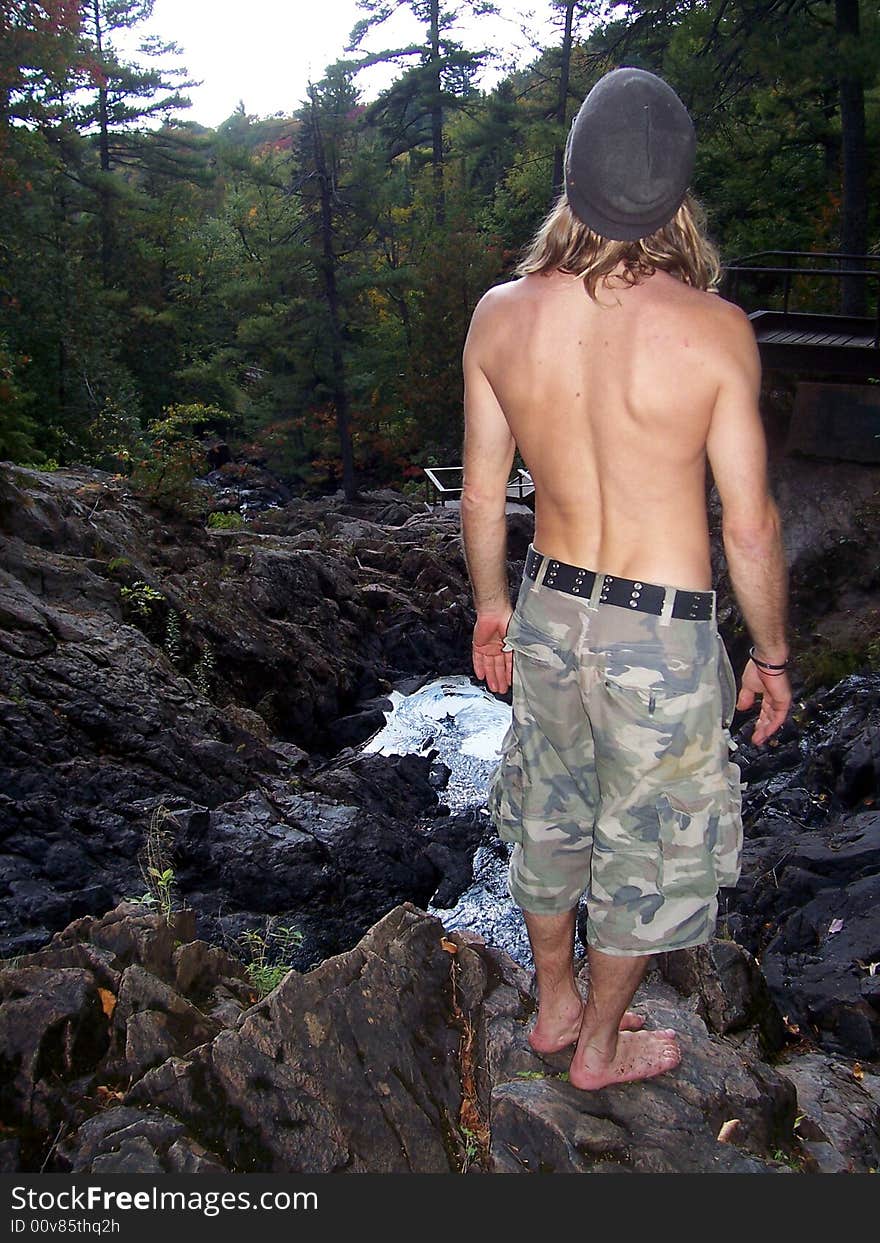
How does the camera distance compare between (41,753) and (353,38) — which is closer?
(41,753)

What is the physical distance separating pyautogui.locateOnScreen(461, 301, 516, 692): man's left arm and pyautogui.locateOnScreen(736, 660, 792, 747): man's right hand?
68cm

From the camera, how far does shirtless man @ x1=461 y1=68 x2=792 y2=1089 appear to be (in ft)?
7.77

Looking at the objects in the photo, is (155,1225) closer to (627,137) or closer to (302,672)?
(627,137)

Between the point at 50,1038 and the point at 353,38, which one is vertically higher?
the point at 353,38

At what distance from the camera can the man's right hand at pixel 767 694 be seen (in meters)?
2.68

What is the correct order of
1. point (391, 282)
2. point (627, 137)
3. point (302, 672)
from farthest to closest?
point (391, 282)
point (302, 672)
point (627, 137)

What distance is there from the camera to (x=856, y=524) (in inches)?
436

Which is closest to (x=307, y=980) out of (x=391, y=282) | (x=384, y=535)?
(x=384, y=535)

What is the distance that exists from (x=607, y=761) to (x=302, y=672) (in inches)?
342

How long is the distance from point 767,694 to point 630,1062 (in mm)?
1214

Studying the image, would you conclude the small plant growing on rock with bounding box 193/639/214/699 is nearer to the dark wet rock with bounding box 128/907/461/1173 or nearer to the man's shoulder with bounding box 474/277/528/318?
the dark wet rock with bounding box 128/907/461/1173

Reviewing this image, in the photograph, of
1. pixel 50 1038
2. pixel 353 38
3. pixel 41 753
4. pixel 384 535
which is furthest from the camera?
pixel 353 38

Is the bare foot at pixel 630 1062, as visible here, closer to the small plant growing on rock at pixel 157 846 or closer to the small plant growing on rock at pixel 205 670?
the small plant growing on rock at pixel 157 846

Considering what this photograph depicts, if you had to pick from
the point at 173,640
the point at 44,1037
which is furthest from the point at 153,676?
the point at 44,1037
